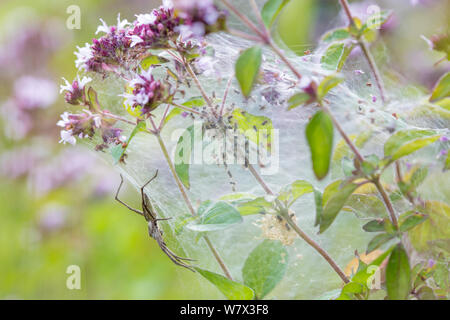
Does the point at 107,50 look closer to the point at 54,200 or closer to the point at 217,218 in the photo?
the point at 217,218

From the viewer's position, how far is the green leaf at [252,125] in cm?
42

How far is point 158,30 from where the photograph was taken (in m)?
0.37

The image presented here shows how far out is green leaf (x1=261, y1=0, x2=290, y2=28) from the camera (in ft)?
1.10

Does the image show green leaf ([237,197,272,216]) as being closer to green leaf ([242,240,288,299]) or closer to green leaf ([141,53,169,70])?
green leaf ([242,240,288,299])

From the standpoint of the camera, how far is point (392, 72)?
642mm

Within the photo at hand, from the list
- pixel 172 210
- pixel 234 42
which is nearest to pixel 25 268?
pixel 172 210

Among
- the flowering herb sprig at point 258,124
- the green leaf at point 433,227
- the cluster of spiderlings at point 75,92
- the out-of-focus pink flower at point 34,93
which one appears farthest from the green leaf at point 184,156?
the out-of-focus pink flower at point 34,93

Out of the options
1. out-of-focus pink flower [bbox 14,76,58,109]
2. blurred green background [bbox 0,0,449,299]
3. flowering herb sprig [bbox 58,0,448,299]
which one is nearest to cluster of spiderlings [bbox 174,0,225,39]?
flowering herb sprig [bbox 58,0,448,299]

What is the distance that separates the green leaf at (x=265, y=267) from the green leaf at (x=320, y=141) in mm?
130

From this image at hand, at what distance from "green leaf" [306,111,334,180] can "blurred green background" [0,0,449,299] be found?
2.24 ft

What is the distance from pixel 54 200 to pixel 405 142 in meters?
1.05

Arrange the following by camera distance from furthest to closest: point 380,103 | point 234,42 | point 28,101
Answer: point 28,101
point 234,42
point 380,103

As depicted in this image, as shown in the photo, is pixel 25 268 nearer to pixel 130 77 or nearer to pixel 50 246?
pixel 50 246
